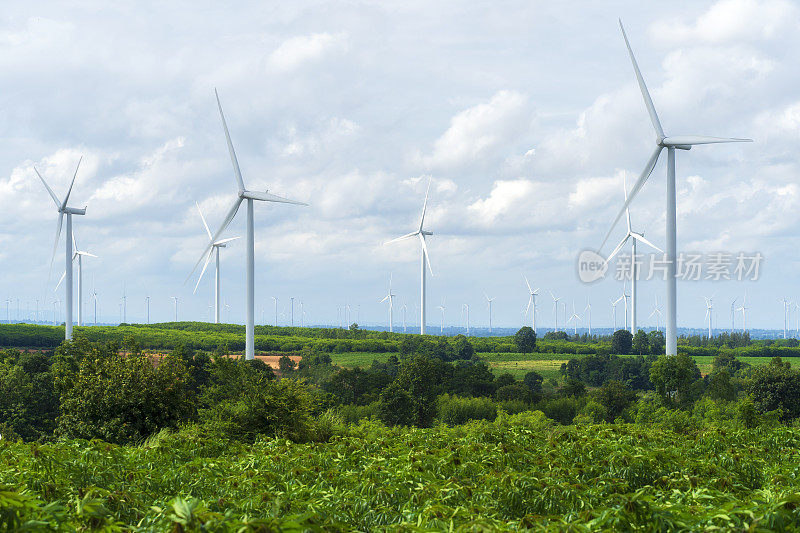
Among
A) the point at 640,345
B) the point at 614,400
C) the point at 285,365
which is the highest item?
the point at 640,345

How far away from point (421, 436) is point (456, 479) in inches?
339

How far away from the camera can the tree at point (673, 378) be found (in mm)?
64500

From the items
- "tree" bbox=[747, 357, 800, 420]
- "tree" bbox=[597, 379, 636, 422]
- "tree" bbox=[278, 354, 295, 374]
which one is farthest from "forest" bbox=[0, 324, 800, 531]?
"tree" bbox=[278, 354, 295, 374]

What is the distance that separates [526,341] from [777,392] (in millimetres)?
82534

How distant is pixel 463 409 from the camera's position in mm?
64125

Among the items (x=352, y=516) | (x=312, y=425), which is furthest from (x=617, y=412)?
(x=352, y=516)

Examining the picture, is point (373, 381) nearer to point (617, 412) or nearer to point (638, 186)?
point (617, 412)

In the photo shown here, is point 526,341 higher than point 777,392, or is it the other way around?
point 777,392

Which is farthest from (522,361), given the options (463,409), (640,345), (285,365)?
(463,409)

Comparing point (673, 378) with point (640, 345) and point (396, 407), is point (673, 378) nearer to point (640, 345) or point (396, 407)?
point (396, 407)

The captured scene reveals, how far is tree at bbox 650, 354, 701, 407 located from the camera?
212 feet

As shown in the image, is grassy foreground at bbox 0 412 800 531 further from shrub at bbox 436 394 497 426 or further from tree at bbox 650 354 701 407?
tree at bbox 650 354 701 407

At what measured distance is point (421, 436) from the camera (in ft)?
65.0

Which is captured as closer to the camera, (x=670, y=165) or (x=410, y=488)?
(x=410, y=488)
